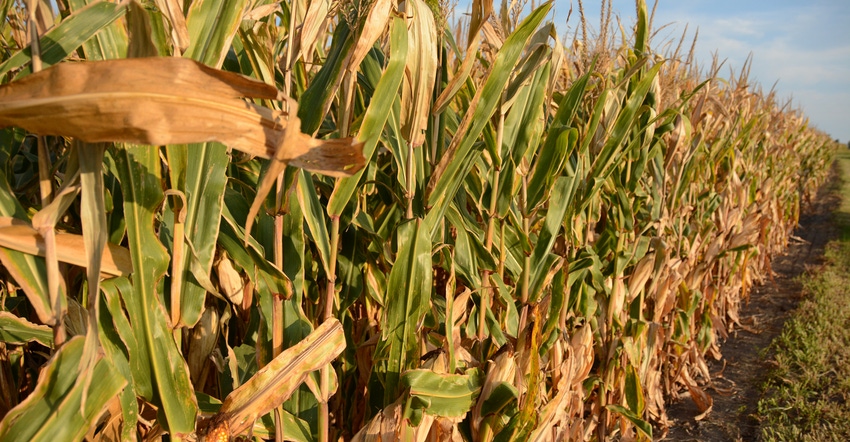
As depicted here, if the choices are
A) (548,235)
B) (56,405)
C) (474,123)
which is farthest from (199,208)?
(548,235)

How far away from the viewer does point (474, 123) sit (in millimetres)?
1377

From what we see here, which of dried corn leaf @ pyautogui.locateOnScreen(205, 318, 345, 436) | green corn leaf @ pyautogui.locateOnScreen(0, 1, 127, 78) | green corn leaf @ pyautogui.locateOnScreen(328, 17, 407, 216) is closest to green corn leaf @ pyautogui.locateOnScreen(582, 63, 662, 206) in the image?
green corn leaf @ pyautogui.locateOnScreen(328, 17, 407, 216)

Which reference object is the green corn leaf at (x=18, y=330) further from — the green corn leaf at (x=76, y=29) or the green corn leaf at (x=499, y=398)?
the green corn leaf at (x=499, y=398)

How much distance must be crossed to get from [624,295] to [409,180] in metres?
1.72

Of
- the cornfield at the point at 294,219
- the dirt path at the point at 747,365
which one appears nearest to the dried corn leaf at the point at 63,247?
the cornfield at the point at 294,219

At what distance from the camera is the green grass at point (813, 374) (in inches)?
125

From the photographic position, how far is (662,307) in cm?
311

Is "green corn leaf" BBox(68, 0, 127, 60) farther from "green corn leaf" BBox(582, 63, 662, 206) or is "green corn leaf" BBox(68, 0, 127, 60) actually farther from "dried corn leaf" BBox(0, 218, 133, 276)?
"green corn leaf" BBox(582, 63, 662, 206)

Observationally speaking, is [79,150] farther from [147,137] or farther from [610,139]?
[610,139]

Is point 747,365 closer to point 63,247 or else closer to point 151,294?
point 151,294

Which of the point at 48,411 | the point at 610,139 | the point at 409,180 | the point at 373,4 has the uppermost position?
the point at 373,4

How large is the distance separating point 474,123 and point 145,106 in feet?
2.68

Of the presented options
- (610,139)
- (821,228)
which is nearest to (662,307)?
(610,139)

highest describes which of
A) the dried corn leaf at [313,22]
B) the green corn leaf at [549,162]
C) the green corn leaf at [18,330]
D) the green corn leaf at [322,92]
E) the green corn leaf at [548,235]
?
the dried corn leaf at [313,22]
